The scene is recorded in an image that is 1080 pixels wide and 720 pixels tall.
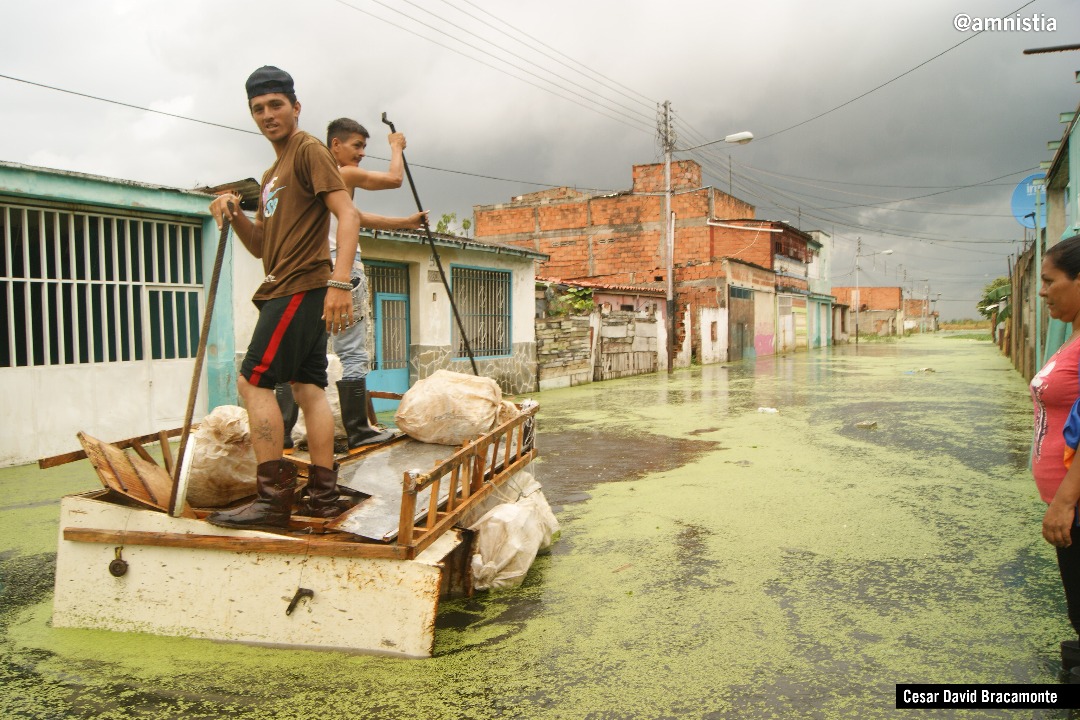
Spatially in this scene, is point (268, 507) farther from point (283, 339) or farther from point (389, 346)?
point (389, 346)

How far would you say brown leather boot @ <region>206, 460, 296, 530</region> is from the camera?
285 cm

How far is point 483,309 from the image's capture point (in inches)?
534

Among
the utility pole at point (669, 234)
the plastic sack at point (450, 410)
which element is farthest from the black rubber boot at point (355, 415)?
the utility pole at point (669, 234)

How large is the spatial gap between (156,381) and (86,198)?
2146 millimetres

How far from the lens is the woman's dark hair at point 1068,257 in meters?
2.42

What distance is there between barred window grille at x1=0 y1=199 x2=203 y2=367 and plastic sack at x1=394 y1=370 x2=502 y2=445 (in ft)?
17.6

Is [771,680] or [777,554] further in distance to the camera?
[777,554]

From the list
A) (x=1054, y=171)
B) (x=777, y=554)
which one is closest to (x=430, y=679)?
(x=777, y=554)

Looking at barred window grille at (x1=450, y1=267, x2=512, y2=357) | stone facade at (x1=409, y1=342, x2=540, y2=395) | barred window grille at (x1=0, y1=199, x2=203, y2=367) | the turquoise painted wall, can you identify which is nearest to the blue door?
stone facade at (x1=409, y1=342, x2=540, y2=395)

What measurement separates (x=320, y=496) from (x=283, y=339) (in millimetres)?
684

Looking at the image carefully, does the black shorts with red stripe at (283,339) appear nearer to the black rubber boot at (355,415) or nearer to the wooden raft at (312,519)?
the wooden raft at (312,519)

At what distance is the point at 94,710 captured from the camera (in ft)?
7.70

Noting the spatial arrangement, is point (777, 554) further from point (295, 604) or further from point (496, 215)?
point (496, 215)
